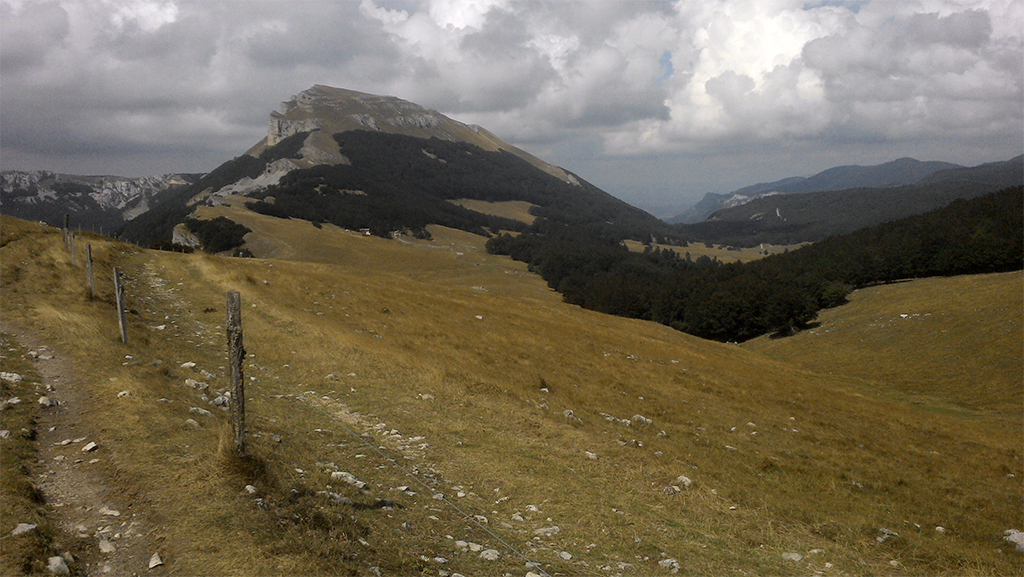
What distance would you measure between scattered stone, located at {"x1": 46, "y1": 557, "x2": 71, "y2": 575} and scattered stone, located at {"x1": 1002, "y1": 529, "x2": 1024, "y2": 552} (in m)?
17.8

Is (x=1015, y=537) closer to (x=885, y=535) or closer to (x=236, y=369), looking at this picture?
(x=885, y=535)

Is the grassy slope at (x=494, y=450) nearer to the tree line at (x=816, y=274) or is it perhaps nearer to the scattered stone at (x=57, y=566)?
the scattered stone at (x=57, y=566)

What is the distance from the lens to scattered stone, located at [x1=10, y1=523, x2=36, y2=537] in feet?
22.7

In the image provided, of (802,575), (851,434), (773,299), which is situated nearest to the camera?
(802,575)

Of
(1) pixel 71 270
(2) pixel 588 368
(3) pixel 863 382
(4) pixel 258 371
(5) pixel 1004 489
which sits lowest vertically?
(3) pixel 863 382

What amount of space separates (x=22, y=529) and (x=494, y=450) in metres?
9.45

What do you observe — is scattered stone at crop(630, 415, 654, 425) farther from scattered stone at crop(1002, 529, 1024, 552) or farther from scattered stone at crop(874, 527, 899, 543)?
scattered stone at crop(1002, 529, 1024, 552)

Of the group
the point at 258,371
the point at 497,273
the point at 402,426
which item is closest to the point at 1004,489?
the point at 402,426

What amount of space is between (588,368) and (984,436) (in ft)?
71.4

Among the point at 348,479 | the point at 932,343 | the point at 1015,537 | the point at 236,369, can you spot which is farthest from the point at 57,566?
the point at 932,343

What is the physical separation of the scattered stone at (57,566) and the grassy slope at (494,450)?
3.61 feet

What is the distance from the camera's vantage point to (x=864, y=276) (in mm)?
96125

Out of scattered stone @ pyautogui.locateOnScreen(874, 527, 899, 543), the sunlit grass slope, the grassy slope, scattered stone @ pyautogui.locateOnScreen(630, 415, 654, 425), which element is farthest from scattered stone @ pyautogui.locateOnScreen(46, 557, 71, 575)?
the sunlit grass slope

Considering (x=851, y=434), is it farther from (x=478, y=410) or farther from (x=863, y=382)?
(x=863, y=382)
